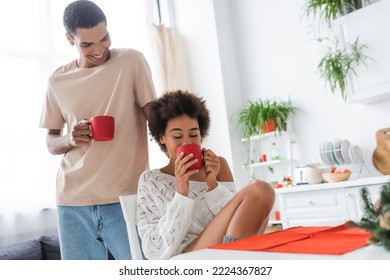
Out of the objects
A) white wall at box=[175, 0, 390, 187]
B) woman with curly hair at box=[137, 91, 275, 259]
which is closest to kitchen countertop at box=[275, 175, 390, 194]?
white wall at box=[175, 0, 390, 187]

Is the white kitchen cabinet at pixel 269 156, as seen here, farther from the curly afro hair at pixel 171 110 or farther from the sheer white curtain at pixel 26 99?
the curly afro hair at pixel 171 110

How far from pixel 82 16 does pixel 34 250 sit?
73.3 inches

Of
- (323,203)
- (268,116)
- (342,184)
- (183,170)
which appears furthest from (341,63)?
(183,170)

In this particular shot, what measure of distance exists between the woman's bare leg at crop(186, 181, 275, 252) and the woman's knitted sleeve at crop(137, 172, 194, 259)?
0.07 metres

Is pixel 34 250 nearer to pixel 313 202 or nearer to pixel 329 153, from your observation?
pixel 313 202

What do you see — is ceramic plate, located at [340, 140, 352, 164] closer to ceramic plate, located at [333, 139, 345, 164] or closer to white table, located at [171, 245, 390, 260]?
ceramic plate, located at [333, 139, 345, 164]

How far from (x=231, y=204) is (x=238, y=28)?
322cm

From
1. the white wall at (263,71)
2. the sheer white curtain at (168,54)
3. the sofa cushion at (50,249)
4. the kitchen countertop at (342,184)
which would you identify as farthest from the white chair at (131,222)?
the sheer white curtain at (168,54)

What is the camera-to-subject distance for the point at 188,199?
1.12m

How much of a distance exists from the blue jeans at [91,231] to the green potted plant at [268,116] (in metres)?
2.26

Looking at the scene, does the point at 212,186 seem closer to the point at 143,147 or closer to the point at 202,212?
the point at 202,212

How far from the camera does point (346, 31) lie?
288 centimetres

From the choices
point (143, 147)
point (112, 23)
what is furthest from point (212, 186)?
point (112, 23)

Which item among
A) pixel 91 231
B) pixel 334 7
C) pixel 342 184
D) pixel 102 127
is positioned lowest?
pixel 342 184
